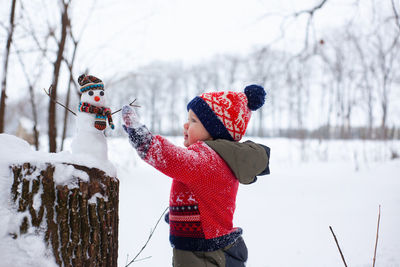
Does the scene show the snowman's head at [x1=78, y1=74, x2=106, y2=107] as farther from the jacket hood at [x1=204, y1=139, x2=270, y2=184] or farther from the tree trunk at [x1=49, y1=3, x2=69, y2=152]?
the tree trunk at [x1=49, y1=3, x2=69, y2=152]

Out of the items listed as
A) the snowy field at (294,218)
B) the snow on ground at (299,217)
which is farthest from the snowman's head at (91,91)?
the snow on ground at (299,217)

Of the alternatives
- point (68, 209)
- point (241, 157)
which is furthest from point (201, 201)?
point (68, 209)

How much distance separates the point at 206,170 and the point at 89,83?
1.92 ft

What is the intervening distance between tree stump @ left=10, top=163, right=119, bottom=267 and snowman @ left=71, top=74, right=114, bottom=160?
0.28ft

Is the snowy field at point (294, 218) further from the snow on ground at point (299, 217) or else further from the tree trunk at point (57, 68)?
the tree trunk at point (57, 68)

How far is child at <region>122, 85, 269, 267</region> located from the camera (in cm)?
92

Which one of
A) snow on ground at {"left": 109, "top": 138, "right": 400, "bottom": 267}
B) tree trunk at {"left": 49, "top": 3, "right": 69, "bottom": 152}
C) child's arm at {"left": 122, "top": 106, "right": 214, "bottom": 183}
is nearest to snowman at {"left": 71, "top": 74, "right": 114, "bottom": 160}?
child's arm at {"left": 122, "top": 106, "right": 214, "bottom": 183}

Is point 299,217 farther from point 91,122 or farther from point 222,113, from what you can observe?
point 91,122

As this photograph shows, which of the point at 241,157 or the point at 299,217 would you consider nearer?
the point at 241,157

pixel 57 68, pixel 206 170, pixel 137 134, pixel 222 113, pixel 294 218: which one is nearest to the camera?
pixel 137 134

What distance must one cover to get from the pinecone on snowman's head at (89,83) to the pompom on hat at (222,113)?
40 centimetres


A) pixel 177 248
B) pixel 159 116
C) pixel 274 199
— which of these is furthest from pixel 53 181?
pixel 159 116

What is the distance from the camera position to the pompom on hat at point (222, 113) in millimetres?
1160

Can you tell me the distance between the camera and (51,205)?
938 millimetres
